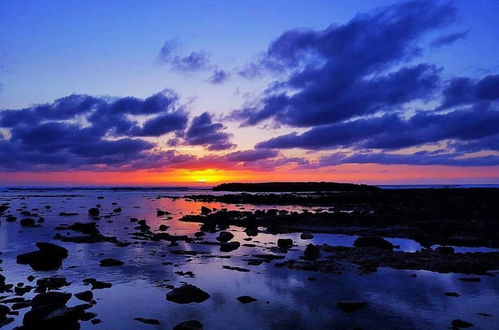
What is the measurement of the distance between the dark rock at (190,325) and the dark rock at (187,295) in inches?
108

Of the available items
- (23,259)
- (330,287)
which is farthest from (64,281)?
(330,287)

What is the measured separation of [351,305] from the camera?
571 inches

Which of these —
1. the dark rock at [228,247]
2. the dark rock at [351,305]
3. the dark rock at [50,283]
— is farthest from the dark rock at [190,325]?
the dark rock at [228,247]

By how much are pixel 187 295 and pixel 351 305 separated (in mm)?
6225

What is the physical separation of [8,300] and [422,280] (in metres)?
17.5

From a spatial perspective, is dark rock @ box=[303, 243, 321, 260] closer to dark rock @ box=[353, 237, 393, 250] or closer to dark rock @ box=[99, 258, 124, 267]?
dark rock @ box=[353, 237, 393, 250]

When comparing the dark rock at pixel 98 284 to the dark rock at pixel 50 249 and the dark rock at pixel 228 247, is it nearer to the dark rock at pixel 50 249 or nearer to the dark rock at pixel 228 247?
the dark rock at pixel 50 249

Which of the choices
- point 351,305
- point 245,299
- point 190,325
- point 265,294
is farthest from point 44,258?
point 351,305

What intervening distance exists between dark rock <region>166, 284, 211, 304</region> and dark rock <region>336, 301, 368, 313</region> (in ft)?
17.2

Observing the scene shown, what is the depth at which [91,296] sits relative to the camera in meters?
15.9

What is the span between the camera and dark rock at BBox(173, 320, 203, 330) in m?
12.5

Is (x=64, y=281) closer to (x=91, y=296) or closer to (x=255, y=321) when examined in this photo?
(x=91, y=296)

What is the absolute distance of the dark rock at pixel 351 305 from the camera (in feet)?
47.3

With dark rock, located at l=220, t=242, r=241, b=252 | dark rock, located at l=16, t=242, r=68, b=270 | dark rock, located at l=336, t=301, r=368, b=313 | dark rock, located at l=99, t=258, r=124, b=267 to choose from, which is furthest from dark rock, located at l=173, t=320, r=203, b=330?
dark rock, located at l=220, t=242, r=241, b=252
